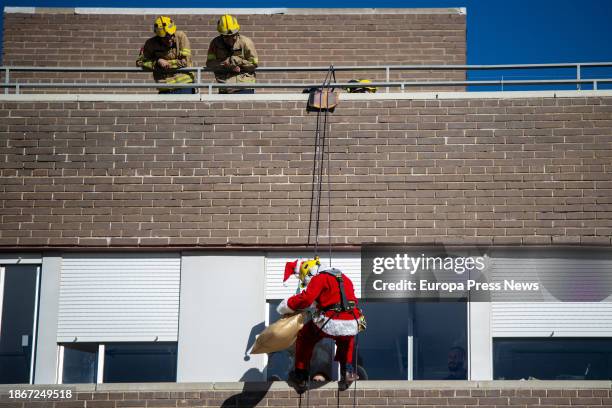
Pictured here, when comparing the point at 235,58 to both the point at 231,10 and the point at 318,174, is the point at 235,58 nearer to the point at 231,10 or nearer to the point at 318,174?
the point at 318,174

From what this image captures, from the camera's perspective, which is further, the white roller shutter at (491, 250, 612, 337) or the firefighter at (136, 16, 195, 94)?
the firefighter at (136, 16, 195, 94)

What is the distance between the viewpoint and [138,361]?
13938 millimetres

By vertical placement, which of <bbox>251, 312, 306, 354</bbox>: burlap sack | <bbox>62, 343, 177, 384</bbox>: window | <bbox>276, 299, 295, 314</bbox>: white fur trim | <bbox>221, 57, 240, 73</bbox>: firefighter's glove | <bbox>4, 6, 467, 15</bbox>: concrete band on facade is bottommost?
<bbox>62, 343, 177, 384</bbox>: window

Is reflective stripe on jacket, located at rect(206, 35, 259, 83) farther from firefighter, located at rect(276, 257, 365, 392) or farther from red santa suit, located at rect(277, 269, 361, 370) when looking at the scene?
red santa suit, located at rect(277, 269, 361, 370)

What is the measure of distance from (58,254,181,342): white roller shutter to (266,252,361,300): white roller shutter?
1243 mm

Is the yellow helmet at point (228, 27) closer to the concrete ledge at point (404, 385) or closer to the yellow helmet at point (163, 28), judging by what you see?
the yellow helmet at point (163, 28)

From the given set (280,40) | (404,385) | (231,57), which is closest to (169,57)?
(231,57)

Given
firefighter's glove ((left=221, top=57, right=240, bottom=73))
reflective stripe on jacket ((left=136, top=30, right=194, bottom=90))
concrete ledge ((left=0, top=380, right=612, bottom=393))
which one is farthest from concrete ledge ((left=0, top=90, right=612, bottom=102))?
concrete ledge ((left=0, top=380, right=612, bottom=393))

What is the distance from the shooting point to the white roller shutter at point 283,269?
551 inches

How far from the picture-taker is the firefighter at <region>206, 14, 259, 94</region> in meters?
15.4

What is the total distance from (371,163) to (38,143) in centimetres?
464

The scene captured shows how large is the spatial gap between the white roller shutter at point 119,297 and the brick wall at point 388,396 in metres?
0.89

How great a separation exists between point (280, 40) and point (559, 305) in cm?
784

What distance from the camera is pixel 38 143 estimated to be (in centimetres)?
1465
